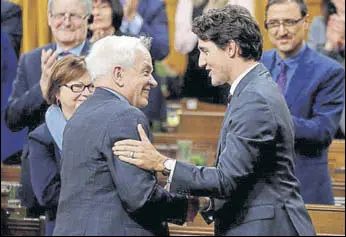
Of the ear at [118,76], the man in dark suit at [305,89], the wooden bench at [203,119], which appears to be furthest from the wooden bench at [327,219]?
the wooden bench at [203,119]

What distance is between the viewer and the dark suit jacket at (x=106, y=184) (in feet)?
10.3

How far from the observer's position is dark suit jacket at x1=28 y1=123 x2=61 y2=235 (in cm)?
420

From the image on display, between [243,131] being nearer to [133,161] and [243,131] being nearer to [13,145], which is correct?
[133,161]

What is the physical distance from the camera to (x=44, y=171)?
4195mm

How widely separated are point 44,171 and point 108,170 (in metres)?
1.09

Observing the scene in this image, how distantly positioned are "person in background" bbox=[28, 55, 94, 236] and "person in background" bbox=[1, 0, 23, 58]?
6.93 feet

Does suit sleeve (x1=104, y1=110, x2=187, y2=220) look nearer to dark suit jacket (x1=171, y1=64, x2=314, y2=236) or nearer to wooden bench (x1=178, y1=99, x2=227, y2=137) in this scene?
dark suit jacket (x1=171, y1=64, x2=314, y2=236)

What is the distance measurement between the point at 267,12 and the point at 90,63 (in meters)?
1.69

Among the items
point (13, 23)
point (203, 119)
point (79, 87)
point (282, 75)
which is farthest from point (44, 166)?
Answer: point (203, 119)

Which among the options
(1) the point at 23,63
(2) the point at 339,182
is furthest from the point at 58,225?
(2) the point at 339,182

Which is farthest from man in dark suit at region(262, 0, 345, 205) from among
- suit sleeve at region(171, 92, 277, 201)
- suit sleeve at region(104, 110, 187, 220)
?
suit sleeve at region(104, 110, 187, 220)

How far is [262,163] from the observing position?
3.19 m

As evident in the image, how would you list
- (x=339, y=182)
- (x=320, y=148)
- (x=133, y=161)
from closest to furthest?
(x=133, y=161)
(x=320, y=148)
(x=339, y=182)

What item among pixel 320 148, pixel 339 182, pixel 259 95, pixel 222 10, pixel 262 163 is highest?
pixel 222 10
